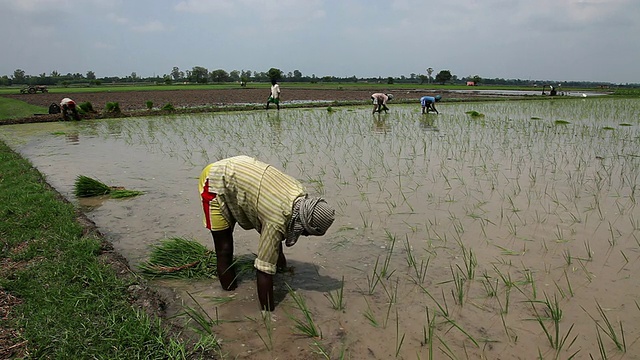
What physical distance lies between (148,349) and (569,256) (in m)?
2.99

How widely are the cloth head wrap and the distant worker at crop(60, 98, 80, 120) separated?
12773 mm

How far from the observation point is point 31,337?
211 cm

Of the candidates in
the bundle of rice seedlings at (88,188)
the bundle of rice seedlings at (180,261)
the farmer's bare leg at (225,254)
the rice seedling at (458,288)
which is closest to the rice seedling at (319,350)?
the farmer's bare leg at (225,254)

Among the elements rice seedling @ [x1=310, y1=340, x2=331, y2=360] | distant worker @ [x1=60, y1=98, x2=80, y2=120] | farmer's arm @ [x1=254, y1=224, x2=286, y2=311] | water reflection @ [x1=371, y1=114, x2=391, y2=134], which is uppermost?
distant worker @ [x1=60, y1=98, x2=80, y2=120]

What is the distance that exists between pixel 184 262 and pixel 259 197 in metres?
1.06

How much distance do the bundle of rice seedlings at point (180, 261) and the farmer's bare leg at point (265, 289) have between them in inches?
25.1

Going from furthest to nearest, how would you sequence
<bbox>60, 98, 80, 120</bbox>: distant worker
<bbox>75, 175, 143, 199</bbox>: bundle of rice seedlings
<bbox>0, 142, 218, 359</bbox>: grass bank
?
<bbox>60, 98, 80, 120</bbox>: distant worker → <bbox>75, 175, 143, 199</bbox>: bundle of rice seedlings → <bbox>0, 142, 218, 359</bbox>: grass bank

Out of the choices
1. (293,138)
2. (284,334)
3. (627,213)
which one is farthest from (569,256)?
(293,138)

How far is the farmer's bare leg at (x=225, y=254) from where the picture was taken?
106 inches

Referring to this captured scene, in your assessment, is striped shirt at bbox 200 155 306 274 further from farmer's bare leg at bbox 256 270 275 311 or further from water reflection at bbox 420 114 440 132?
water reflection at bbox 420 114 440 132

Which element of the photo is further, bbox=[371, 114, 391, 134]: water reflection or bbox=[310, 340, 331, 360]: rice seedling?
Result: bbox=[371, 114, 391, 134]: water reflection

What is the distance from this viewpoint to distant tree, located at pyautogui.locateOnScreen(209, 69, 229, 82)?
70.7 m

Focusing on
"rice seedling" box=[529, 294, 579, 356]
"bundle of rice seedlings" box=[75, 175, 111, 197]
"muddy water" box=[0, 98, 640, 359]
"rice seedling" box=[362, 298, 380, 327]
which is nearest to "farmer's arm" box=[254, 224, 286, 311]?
"muddy water" box=[0, 98, 640, 359]

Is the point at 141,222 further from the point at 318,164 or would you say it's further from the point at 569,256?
the point at 569,256
